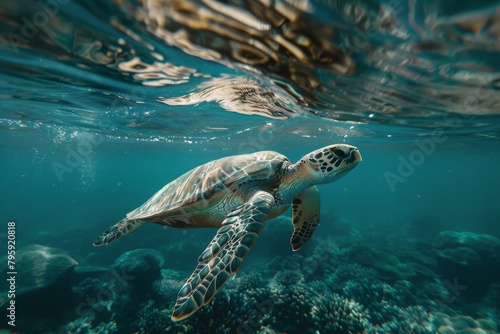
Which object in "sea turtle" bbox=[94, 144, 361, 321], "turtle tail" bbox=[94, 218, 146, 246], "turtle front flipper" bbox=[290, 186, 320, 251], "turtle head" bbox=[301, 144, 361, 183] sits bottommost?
"turtle tail" bbox=[94, 218, 146, 246]

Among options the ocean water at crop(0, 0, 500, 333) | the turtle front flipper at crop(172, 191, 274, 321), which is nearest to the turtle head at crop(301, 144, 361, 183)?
the turtle front flipper at crop(172, 191, 274, 321)

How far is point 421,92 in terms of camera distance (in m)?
7.12

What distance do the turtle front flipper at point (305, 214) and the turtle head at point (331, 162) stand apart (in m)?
1.10

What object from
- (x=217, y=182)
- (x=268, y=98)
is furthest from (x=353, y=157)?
(x=268, y=98)

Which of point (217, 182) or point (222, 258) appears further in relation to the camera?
point (217, 182)

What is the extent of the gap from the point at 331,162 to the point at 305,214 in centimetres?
199

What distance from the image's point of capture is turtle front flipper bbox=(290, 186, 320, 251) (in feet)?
19.5

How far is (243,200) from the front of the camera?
204 inches

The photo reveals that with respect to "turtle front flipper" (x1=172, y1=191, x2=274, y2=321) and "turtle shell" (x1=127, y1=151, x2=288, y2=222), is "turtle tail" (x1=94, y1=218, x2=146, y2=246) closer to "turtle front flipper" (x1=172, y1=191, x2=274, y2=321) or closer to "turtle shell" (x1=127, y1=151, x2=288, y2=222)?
"turtle shell" (x1=127, y1=151, x2=288, y2=222)

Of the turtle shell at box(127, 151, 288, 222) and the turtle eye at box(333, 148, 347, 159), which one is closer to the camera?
the turtle eye at box(333, 148, 347, 159)

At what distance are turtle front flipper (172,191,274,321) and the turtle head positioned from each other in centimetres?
124

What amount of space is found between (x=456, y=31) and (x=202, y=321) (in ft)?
23.4

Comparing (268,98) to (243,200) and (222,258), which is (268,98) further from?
(222,258)

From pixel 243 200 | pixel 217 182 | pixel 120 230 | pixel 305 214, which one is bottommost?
pixel 120 230
